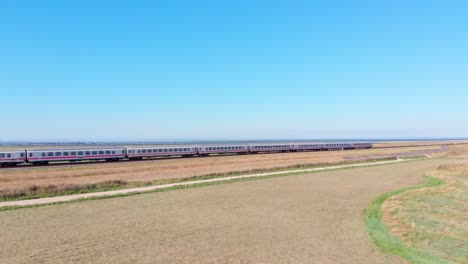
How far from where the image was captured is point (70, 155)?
5281 centimetres

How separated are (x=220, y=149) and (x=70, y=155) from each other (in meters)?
34.1

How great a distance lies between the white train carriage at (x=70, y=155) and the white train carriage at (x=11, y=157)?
0.91 metres

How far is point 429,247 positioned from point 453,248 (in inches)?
36.0

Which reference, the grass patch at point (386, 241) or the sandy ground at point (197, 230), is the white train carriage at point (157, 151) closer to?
the sandy ground at point (197, 230)

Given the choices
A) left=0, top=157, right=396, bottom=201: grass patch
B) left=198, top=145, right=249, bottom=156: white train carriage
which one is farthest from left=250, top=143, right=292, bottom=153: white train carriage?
left=0, top=157, right=396, bottom=201: grass patch

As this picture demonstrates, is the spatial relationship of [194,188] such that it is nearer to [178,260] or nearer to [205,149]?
[178,260]

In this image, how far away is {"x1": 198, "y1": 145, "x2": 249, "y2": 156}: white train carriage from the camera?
73431mm

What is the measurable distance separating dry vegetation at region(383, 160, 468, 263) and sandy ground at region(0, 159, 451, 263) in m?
1.91

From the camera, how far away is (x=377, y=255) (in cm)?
1304

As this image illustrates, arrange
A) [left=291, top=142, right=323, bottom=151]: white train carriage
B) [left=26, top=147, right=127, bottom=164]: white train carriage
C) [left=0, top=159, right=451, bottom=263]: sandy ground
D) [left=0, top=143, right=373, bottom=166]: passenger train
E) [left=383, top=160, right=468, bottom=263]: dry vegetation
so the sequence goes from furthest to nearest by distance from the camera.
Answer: [left=291, top=142, right=323, bottom=151]: white train carriage, [left=26, top=147, right=127, bottom=164]: white train carriage, [left=0, top=143, right=373, bottom=166]: passenger train, [left=383, top=160, right=468, bottom=263]: dry vegetation, [left=0, top=159, right=451, bottom=263]: sandy ground

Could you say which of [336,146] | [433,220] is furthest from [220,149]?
[433,220]

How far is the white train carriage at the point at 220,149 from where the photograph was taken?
241 ft

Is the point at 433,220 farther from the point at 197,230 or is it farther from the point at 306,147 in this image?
the point at 306,147

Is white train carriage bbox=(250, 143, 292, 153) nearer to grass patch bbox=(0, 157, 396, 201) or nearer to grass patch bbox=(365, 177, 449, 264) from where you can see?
grass patch bbox=(0, 157, 396, 201)
